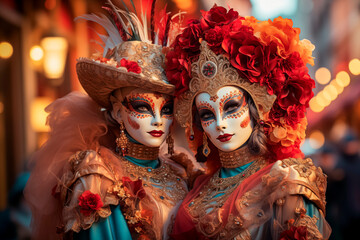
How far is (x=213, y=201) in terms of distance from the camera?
371 cm

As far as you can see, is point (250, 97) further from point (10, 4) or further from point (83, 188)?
Answer: point (10, 4)

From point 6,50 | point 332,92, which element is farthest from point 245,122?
point 332,92

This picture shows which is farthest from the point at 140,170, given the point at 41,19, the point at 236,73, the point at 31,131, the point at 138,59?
the point at 41,19

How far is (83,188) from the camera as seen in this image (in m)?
3.69

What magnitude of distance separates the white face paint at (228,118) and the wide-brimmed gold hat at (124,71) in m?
0.43

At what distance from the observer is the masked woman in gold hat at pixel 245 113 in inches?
133

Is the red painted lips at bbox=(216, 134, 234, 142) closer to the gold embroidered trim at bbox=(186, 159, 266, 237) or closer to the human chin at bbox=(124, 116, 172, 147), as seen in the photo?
the gold embroidered trim at bbox=(186, 159, 266, 237)

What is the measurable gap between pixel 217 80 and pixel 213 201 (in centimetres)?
89

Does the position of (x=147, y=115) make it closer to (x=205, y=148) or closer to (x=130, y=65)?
(x=130, y=65)

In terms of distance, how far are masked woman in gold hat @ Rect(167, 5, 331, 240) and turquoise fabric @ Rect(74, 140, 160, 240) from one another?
1.26ft

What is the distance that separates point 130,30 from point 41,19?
14.3 feet

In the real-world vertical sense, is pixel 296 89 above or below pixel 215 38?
below

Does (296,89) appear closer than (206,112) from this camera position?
Yes

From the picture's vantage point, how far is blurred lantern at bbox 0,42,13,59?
732 centimetres
